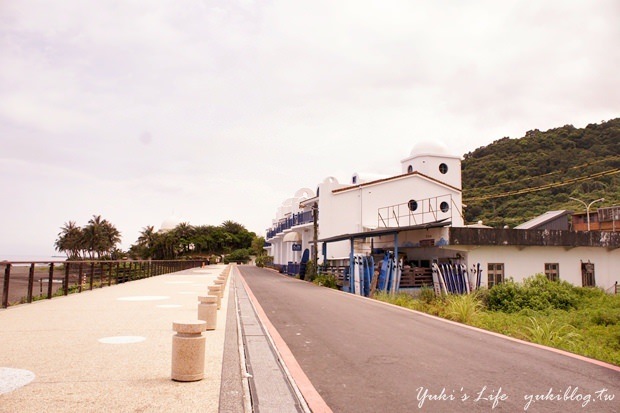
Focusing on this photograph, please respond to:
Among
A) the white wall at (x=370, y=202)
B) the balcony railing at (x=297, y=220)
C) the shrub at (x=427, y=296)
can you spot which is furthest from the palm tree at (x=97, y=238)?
the shrub at (x=427, y=296)

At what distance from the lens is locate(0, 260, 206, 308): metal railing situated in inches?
434

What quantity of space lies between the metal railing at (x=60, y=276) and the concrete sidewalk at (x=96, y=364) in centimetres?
97

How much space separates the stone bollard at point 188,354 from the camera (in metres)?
5.23

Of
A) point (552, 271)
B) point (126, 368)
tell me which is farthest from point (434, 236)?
point (126, 368)

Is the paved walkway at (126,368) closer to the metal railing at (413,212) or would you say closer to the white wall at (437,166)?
the metal railing at (413,212)

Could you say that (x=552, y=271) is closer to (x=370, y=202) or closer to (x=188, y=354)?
(x=370, y=202)

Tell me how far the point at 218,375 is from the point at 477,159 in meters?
64.3

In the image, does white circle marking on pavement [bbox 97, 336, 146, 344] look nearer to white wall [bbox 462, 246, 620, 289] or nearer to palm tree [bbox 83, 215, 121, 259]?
white wall [bbox 462, 246, 620, 289]

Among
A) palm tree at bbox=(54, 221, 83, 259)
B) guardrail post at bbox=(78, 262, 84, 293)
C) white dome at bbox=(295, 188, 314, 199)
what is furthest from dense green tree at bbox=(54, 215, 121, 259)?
guardrail post at bbox=(78, 262, 84, 293)

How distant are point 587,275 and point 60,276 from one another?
2469 cm

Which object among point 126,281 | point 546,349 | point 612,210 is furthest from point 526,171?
point 546,349

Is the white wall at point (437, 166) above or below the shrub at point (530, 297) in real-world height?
above

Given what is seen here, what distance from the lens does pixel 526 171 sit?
56.1m

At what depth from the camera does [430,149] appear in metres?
40.8
